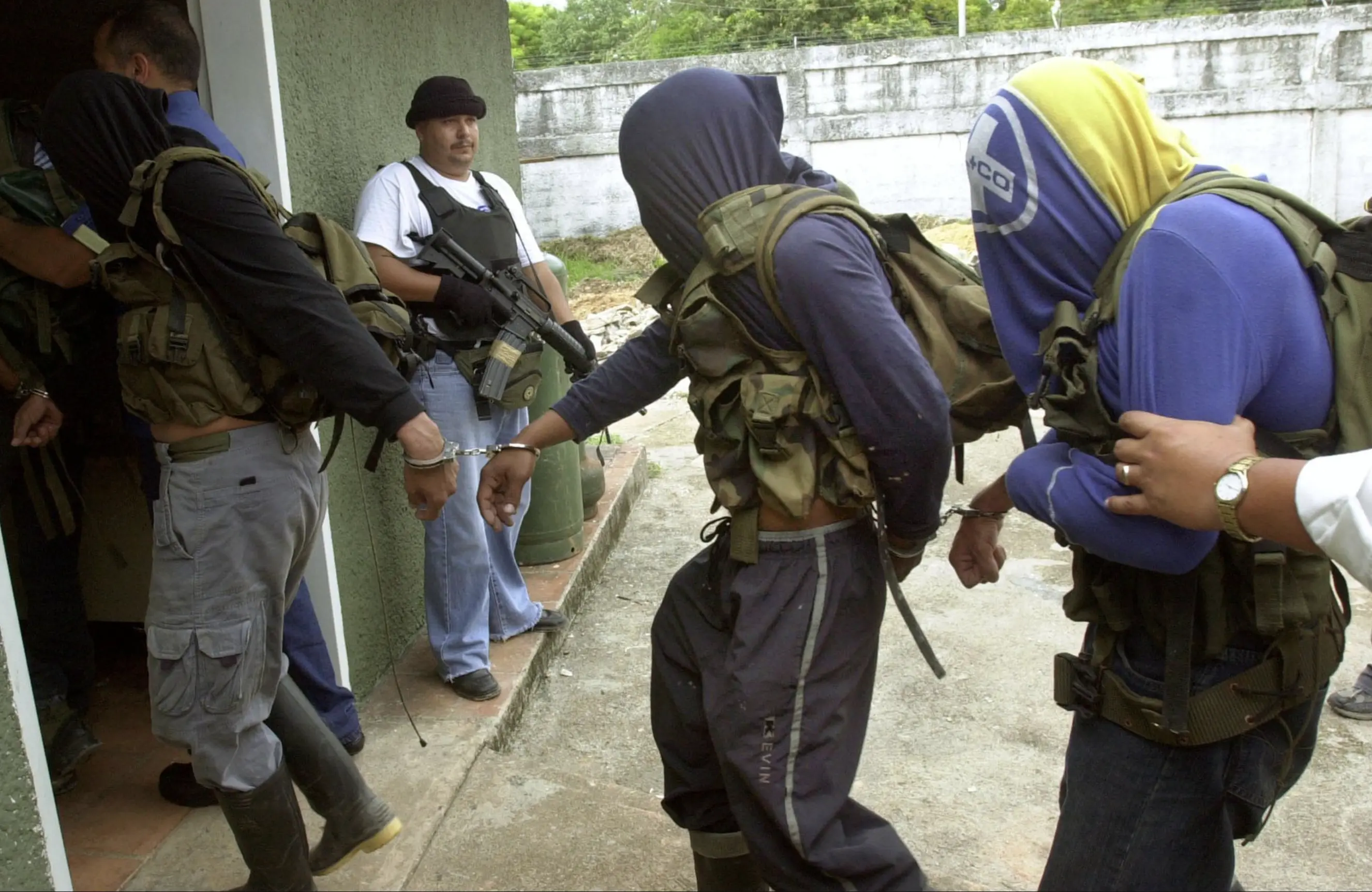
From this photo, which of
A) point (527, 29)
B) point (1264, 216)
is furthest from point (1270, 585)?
point (527, 29)

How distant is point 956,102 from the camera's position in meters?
17.2

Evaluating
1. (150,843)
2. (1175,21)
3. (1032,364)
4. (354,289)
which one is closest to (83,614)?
(150,843)

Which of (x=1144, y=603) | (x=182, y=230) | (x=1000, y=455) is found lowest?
(x=1000, y=455)

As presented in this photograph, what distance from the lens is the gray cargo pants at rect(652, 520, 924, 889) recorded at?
6.61 ft

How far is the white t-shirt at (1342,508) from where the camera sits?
→ 4.24ft

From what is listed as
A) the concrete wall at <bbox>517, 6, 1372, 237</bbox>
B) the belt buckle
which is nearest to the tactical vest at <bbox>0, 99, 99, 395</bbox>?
the belt buckle

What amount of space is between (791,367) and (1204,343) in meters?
0.79

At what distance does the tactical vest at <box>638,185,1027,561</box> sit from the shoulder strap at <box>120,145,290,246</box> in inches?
40.0

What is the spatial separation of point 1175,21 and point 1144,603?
17.7 meters

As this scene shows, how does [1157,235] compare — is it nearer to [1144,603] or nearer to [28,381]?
[1144,603]

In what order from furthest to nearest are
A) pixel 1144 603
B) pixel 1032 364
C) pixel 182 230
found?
1. pixel 182 230
2. pixel 1032 364
3. pixel 1144 603

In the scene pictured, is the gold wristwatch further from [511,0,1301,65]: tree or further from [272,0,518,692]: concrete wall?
[511,0,1301,65]: tree

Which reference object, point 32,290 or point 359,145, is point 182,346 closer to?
point 32,290

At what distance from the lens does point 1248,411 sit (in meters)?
1.56
